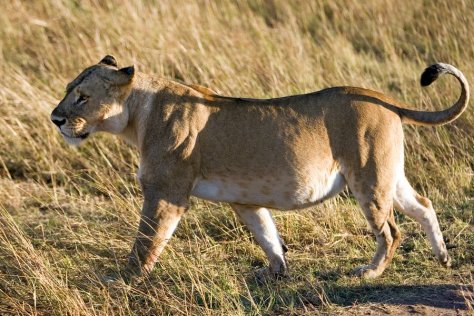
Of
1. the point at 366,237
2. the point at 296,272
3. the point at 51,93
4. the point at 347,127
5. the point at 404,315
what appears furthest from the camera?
the point at 51,93

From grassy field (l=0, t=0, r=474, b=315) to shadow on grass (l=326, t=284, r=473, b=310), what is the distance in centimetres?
1

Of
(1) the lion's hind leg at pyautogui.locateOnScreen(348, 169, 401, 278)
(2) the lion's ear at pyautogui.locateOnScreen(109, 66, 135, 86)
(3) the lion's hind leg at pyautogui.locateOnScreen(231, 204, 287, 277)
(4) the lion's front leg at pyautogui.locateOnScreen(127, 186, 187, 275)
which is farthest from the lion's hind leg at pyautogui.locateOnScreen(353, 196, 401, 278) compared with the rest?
(2) the lion's ear at pyautogui.locateOnScreen(109, 66, 135, 86)

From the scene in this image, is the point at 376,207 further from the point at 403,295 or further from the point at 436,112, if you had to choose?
the point at 436,112

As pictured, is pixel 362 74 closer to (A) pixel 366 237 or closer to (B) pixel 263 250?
(A) pixel 366 237

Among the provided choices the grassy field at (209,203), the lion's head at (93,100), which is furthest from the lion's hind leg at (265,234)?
the lion's head at (93,100)

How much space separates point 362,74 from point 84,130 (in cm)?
394

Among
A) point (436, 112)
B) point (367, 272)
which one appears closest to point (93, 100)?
point (367, 272)

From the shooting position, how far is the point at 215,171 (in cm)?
532

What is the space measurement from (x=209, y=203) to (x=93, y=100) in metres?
1.55

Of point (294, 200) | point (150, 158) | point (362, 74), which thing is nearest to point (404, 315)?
point (294, 200)

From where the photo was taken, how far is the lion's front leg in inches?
205

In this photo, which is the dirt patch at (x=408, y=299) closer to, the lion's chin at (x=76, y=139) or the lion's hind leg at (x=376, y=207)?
the lion's hind leg at (x=376, y=207)

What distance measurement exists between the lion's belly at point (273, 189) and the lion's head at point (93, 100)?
0.68 metres

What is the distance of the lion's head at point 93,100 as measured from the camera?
17.7ft
